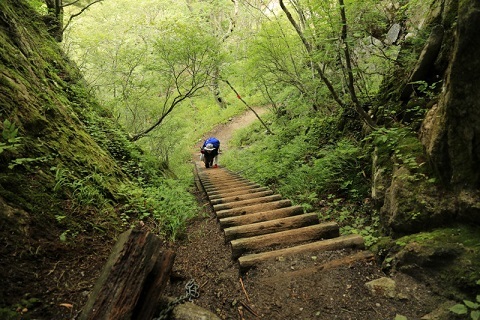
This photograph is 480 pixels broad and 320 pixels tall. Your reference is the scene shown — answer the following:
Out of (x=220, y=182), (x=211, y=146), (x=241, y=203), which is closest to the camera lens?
(x=241, y=203)

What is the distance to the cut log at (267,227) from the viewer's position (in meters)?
3.96

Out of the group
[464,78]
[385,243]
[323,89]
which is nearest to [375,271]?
[385,243]

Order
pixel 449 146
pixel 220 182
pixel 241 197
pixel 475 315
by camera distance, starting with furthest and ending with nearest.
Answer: pixel 220 182
pixel 241 197
pixel 449 146
pixel 475 315

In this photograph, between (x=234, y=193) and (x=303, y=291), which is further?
(x=234, y=193)

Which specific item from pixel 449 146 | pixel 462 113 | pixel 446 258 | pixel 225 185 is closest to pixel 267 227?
pixel 446 258

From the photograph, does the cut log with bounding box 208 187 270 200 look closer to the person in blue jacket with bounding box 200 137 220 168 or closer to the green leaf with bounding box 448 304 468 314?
the green leaf with bounding box 448 304 468 314

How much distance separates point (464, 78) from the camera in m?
2.43

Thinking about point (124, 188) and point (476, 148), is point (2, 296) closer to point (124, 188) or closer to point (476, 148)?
point (124, 188)

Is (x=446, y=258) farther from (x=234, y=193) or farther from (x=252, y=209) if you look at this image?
(x=234, y=193)

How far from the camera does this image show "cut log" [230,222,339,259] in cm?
357

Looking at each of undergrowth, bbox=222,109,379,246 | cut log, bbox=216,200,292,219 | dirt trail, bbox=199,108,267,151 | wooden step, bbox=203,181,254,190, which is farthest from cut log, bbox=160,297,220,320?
dirt trail, bbox=199,108,267,151

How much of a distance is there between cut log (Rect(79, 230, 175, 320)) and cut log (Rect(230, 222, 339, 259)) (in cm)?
148

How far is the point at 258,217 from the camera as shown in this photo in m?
4.62

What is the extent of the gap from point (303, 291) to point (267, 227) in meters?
1.30
